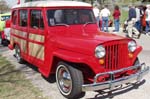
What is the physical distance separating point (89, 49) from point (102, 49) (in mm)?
250

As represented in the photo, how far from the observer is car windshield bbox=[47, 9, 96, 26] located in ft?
25.6

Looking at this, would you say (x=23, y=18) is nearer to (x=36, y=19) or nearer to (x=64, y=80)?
(x=36, y=19)

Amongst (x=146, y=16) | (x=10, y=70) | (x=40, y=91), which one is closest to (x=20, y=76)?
(x=10, y=70)

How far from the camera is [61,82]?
7.04m

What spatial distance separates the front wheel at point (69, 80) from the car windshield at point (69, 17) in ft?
4.44

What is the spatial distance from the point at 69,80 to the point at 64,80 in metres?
0.25

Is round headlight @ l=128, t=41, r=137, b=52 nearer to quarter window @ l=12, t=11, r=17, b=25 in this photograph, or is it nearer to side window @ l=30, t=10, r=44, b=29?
side window @ l=30, t=10, r=44, b=29

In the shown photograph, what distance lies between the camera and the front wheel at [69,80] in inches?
251

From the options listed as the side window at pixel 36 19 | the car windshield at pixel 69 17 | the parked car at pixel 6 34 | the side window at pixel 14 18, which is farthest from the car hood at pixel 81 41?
the parked car at pixel 6 34

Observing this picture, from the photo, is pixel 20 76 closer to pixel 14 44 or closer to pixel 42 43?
pixel 42 43

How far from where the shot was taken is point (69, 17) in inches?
316

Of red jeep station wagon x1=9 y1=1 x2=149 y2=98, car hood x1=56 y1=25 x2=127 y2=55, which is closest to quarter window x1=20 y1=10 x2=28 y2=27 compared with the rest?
red jeep station wagon x1=9 y1=1 x2=149 y2=98

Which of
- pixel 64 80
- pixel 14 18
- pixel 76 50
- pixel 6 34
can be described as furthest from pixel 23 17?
pixel 6 34

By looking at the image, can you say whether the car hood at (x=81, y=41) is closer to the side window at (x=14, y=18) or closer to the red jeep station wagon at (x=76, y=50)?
the red jeep station wagon at (x=76, y=50)
